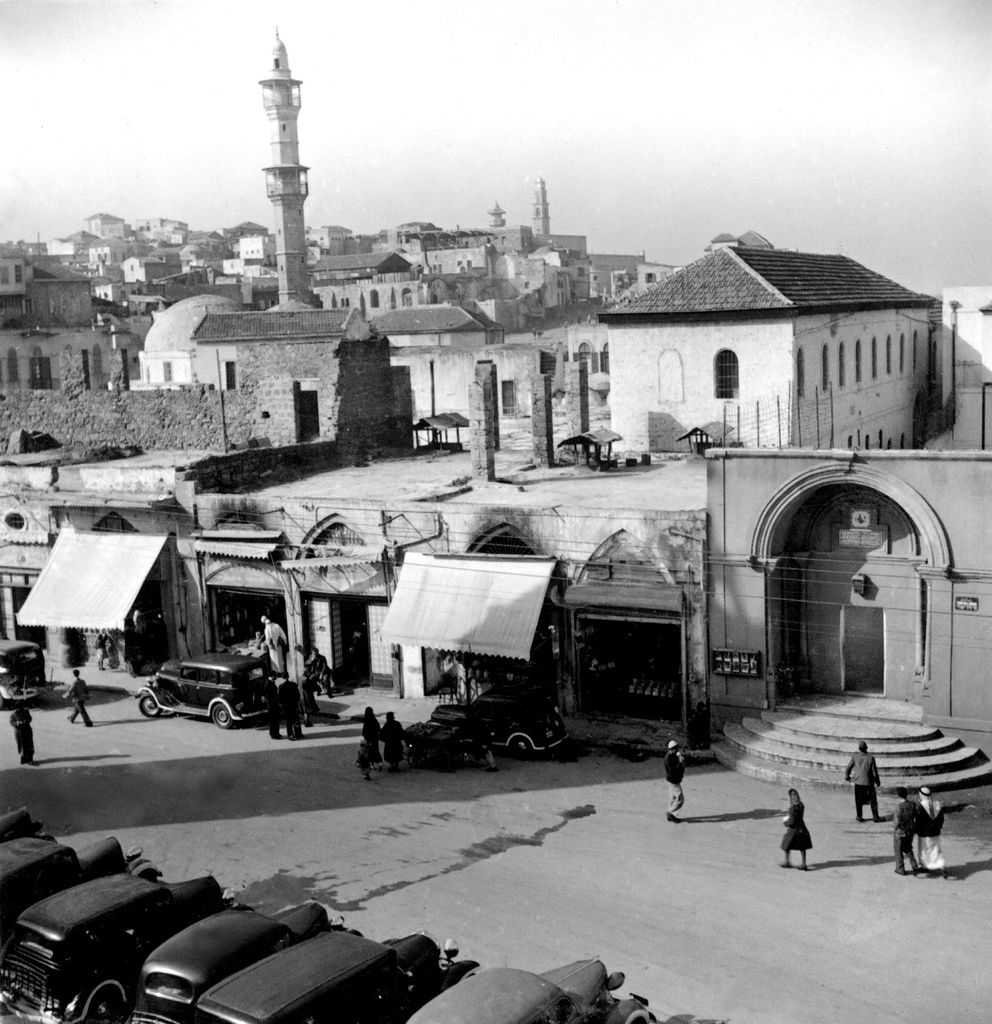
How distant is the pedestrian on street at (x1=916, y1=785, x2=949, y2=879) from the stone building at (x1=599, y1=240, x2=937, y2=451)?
16.6 m

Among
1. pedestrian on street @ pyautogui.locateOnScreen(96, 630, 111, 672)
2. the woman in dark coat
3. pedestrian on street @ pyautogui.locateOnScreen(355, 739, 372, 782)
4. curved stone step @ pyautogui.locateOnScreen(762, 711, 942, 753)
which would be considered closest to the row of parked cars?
the woman in dark coat

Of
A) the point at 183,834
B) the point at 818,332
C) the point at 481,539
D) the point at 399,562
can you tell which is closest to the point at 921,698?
the point at 481,539

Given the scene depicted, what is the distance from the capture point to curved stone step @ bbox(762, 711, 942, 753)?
63.3 ft

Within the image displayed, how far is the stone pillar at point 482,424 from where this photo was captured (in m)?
27.2

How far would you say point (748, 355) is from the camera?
31859 millimetres

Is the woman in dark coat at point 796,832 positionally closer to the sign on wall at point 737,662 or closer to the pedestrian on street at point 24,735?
→ the sign on wall at point 737,662

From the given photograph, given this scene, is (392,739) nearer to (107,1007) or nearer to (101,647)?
(107,1007)

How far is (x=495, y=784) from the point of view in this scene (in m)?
19.6

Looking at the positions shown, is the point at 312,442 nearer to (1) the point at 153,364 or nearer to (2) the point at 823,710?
(2) the point at 823,710

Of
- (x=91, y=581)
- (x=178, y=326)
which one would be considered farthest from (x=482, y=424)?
(x=178, y=326)

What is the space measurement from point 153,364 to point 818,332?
129ft

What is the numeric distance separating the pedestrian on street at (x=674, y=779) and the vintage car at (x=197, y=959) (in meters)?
6.60

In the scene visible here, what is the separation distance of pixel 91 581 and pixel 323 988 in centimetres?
1713

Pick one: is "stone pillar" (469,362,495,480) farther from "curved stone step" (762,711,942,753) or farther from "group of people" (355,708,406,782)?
"curved stone step" (762,711,942,753)
